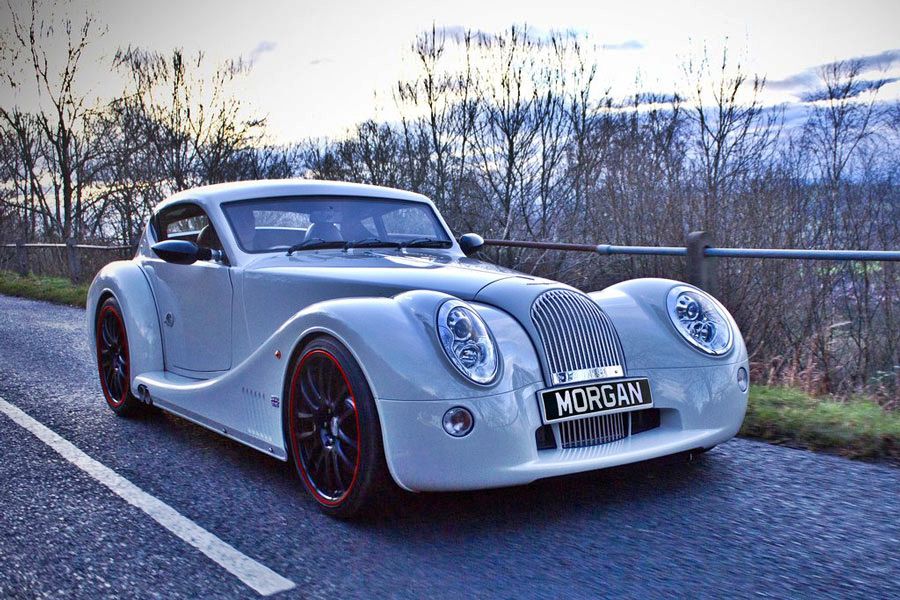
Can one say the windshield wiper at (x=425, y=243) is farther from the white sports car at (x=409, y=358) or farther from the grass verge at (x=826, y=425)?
the grass verge at (x=826, y=425)

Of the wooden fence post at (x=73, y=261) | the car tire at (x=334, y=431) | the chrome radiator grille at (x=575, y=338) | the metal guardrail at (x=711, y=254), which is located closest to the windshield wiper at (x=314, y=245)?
the car tire at (x=334, y=431)

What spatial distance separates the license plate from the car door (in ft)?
6.63

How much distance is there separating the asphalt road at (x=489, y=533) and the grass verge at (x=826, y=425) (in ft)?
0.68

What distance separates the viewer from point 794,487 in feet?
11.8

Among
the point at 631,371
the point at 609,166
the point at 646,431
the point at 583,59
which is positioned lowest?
the point at 646,431

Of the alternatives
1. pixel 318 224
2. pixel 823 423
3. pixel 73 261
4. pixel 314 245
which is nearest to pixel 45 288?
pixel 73 261

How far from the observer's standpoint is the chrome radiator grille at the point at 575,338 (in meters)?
3.31

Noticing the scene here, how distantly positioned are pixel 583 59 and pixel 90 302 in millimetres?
17061

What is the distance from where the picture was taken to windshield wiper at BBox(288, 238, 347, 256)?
4.54m

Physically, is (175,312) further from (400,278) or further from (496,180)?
(496,180)

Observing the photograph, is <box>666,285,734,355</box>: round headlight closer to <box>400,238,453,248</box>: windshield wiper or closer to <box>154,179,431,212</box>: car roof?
<box>400,238,453,248</box>: windshield wiper

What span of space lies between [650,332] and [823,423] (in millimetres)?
1478

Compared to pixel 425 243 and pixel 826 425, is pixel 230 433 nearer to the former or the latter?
pixel 425 243

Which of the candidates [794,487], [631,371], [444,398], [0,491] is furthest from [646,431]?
[0,491]
